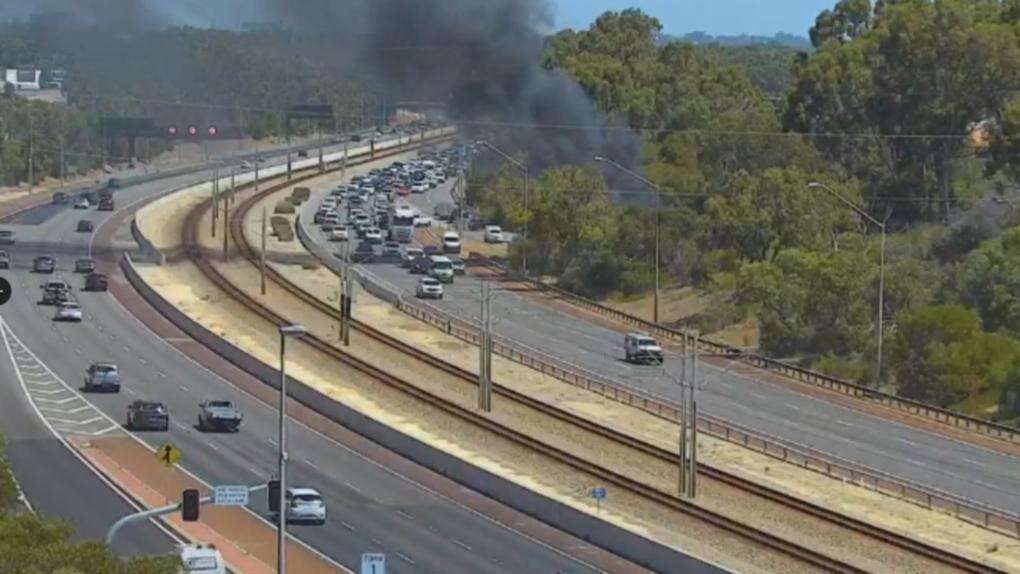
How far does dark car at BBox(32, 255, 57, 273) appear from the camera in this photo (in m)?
111

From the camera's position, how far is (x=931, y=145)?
392 ft

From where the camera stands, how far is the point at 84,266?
11219cm

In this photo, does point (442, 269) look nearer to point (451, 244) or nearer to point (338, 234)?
point (451, 244)

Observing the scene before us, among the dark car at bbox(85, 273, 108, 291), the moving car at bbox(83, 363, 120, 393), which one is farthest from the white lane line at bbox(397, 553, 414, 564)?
the dark car at bbox(85, 273, 108, 291)

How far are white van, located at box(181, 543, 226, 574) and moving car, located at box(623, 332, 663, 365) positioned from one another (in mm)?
41113

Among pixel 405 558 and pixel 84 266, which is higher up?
pixel 84 266

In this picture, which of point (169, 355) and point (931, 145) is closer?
point (169, 355)

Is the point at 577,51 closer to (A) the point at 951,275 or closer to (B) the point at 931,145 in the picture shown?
(B) the point at 931,145

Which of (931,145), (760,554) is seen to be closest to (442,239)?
(931,145)

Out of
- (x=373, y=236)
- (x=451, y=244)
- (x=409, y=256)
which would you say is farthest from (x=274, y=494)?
(x=373, y=236)

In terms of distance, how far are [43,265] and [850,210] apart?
38.5 m

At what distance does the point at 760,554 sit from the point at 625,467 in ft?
42.1

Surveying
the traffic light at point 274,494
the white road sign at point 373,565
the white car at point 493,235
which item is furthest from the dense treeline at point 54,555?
the white car at point 493,235

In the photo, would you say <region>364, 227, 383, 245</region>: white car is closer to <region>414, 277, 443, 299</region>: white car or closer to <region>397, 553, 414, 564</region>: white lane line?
<region>414, 277, 443, 299</region>: white car
